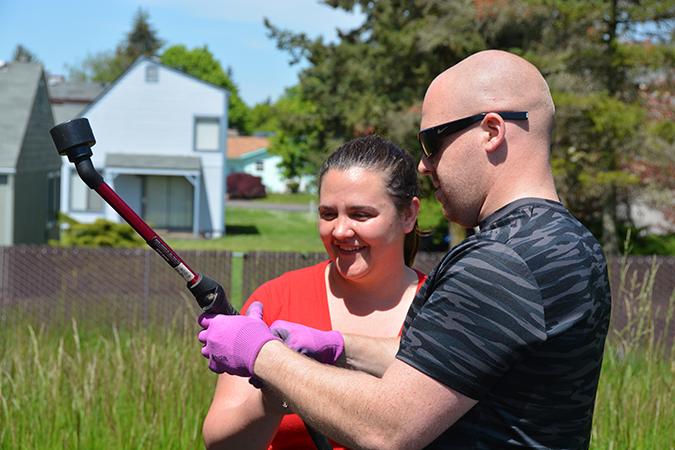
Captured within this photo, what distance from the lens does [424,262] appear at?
12148 millimetres

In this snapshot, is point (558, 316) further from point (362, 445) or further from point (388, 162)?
point (388, 162)

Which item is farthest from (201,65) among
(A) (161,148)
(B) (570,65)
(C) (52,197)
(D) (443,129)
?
(D) (443,129)

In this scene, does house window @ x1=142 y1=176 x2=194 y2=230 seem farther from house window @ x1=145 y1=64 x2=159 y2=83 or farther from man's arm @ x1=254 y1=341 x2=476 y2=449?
man's arm @ x1=254 y1=341 x2=476 y2=449

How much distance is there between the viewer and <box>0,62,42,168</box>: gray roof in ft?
71.3

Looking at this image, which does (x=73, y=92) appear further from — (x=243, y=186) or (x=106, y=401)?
(x=106, y=401)

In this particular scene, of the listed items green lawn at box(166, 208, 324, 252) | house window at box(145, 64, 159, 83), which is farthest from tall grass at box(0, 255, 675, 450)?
house window at box(145, 64, 159, 83)

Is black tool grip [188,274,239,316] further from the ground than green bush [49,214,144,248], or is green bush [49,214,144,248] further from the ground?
black tool grip [188,274,239,316]

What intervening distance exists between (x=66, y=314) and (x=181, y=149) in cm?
2973

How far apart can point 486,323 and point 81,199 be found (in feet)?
122

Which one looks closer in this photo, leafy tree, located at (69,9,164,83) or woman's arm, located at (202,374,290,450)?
woman's arm, located at (202,374,290,450)

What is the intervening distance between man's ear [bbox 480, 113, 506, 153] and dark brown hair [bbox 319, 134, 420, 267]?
3.89ft

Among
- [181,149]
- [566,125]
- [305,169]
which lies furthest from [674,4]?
[305,169]

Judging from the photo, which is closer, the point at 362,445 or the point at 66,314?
the point at 362,445

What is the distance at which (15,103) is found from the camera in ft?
78.6
